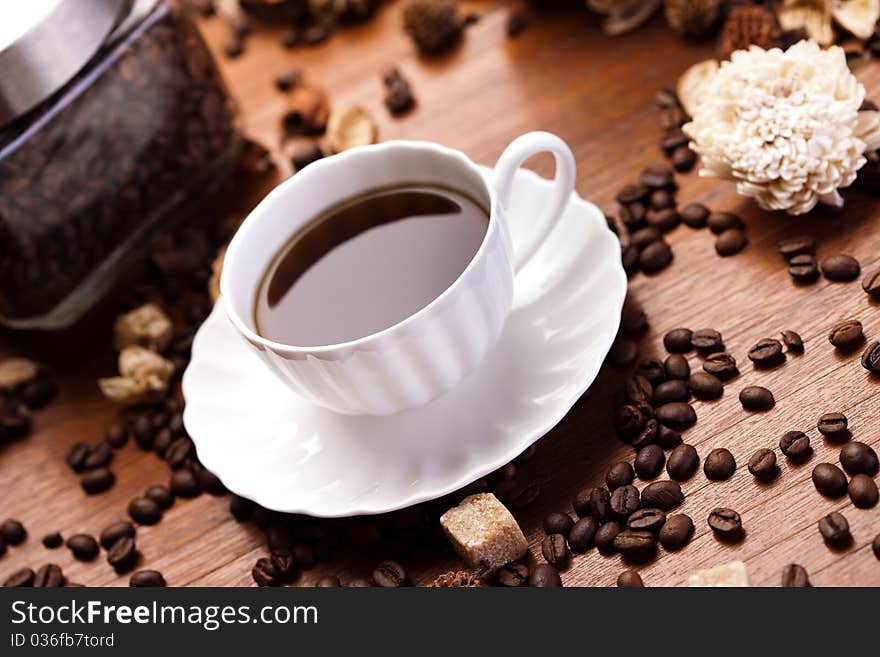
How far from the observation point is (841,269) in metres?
1.22

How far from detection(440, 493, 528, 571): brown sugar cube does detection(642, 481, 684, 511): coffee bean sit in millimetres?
142

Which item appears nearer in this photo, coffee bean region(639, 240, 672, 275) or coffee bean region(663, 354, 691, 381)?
coffee bean region(663, 354, 691, 381)

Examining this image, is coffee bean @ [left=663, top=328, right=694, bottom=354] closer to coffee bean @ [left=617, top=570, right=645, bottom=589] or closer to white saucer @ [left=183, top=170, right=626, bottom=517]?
white saucer @ [left=183, top=170, right=626, bottom=517]

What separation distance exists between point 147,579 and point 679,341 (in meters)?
0.69

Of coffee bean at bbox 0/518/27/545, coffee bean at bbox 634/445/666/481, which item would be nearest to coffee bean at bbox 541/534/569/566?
coffee bean at bbox 634/445/666/481

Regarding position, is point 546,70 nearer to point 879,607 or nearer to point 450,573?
point 450,573

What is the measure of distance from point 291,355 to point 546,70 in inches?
32.4

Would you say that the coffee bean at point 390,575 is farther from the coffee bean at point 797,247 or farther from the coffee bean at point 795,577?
the coffee bean at point 797,247

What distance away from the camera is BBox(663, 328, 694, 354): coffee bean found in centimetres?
124

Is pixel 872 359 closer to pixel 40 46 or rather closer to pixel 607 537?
pixel 607 537

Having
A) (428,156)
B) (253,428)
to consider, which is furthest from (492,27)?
(253,428)

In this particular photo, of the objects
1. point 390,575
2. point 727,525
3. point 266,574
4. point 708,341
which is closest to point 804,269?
point 708,341

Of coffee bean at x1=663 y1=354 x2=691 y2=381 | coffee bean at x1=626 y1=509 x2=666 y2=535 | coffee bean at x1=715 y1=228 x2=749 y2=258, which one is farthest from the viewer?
coffee bean at x1=715 y1=228 x2=749 y2=258

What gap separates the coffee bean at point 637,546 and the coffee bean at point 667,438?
0.38 ft
